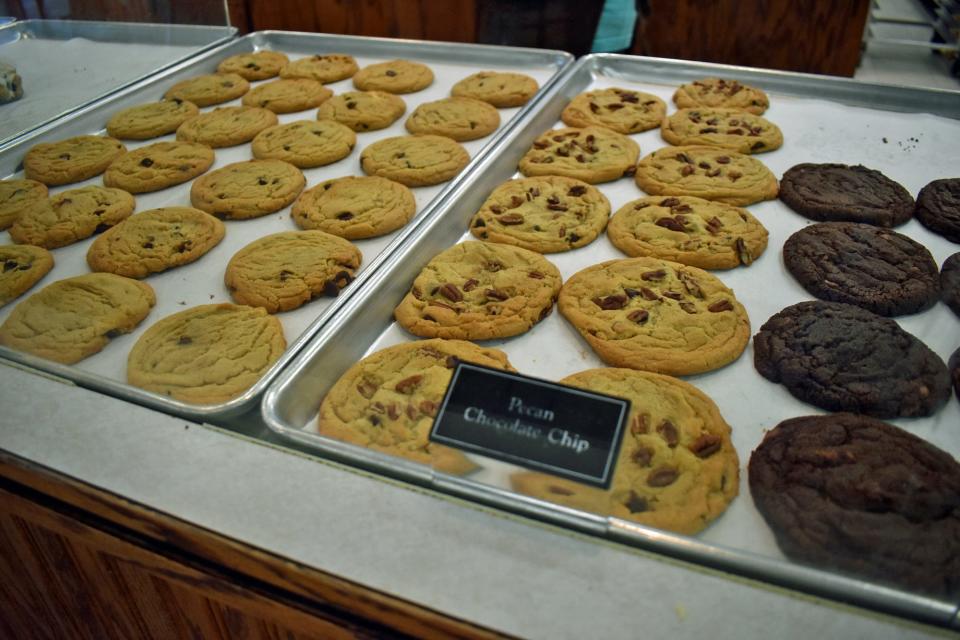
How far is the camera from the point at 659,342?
1.45 m

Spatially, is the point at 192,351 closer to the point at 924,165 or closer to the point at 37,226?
the point at 37,226

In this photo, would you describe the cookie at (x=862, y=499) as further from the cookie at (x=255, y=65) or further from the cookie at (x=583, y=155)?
the cookie at (x=255, y=65)

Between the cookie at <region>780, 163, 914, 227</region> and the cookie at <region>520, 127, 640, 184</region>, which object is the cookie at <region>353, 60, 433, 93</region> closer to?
the cookie at <region>520, 127, 640, 184</region>

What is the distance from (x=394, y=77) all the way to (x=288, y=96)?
1.33ft

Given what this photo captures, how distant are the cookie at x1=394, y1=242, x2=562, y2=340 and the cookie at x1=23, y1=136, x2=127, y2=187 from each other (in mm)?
1220

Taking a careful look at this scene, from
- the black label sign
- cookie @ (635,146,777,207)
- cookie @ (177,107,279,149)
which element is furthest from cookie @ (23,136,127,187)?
the black label sign

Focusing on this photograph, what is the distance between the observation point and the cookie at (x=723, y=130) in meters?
2.18

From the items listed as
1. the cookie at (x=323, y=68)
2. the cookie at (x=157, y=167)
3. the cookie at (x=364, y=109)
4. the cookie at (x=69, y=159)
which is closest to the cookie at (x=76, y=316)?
the cookie at (x=157, y=167)

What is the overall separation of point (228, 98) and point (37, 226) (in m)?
1.03

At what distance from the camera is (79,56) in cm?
265

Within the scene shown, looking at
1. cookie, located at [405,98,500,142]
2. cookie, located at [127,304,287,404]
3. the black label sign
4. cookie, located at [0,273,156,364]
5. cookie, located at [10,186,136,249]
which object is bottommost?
cookie, located at [127,304,287,404]

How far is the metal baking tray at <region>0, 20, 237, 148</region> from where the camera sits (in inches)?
89.5

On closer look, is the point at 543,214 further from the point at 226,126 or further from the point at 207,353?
the point at 226,126

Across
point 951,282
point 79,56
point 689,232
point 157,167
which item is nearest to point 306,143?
point 157,167
